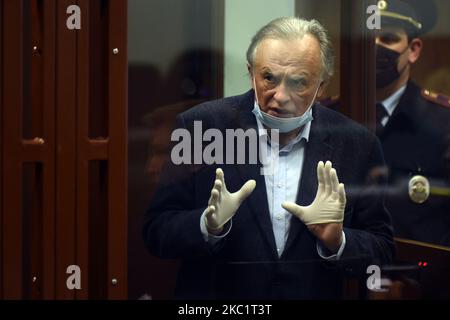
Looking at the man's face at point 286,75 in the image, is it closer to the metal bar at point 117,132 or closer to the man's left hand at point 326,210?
the man's left hand at point 326,210

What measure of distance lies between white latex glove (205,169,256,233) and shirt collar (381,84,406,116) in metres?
0.53

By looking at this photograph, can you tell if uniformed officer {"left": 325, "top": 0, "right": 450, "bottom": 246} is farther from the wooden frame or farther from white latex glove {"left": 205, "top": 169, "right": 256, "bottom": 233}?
the wooden frame

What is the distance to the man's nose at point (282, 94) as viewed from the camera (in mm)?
3246

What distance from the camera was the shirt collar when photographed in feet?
11.0

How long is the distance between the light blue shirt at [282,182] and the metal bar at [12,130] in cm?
63

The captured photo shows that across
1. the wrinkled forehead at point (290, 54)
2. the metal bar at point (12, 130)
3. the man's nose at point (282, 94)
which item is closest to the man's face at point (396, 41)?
the wrinkled forehead at point (290, 54)

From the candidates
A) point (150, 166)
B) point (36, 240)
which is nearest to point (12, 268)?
point (36, 240)

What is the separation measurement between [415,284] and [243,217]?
64 centimetres

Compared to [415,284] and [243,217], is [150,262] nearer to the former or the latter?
[243,217]

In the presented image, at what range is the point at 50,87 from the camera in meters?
3.27

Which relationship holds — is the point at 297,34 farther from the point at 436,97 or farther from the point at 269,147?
the point at 436,97

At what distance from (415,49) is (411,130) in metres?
0.27

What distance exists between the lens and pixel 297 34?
3.27 m

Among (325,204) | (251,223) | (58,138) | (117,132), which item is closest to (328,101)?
(325,204)
